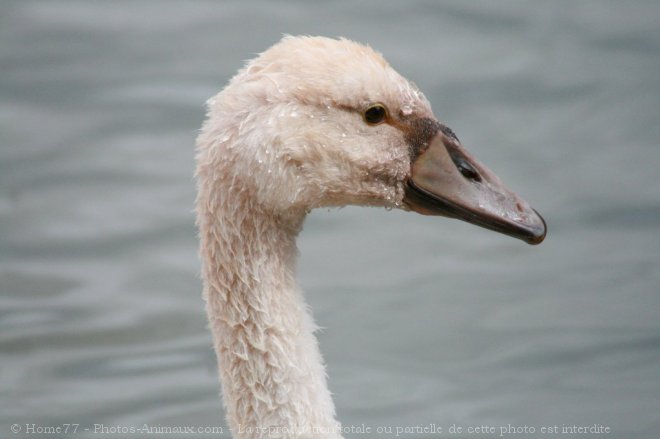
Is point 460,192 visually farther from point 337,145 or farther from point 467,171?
point 337,145

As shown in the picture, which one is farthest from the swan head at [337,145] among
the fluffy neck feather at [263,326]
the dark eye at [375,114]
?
the fluffy neck feather at [263,326]

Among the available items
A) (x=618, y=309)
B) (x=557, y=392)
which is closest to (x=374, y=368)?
(x=557, y=392)

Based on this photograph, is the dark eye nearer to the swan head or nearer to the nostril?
the swan head

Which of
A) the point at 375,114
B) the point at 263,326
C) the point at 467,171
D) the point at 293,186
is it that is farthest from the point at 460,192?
the point at 263,326

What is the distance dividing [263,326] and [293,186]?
2.15 ft

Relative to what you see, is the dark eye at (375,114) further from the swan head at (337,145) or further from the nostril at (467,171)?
the nostril at (467,171)

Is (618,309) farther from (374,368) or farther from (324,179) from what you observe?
(324,179)

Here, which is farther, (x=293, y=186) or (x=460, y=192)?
(x=460, y=192)

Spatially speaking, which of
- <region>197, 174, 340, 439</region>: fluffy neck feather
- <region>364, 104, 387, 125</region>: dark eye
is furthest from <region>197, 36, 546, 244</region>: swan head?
<region>197, 174, 340, 439</region>: fluffy neck feather

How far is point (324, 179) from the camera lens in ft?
17.0

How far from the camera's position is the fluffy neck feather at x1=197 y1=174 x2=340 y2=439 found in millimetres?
5254

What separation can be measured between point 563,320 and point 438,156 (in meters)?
4.52

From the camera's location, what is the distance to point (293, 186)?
16.8 feet

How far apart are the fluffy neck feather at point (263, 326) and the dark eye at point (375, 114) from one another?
507 mm
